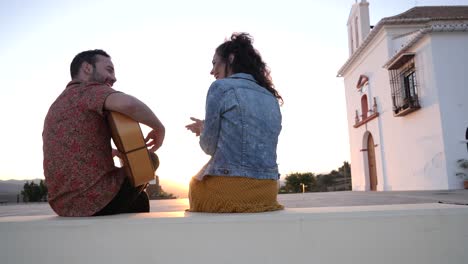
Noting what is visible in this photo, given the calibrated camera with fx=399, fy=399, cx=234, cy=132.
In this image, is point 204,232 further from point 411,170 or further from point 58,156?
point 411,170

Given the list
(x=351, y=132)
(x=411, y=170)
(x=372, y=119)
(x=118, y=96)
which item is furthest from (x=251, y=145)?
(x=351, y=132)

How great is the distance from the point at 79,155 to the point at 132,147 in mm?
221

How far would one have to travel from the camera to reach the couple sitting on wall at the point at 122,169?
5.54 ft

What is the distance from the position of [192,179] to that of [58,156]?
0.58 metres

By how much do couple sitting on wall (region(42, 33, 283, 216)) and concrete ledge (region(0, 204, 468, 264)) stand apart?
0.27 m

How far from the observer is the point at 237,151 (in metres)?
1.70

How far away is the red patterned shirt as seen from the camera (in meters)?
1.69

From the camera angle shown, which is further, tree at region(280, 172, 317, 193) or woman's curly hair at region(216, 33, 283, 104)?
tree at region(280, 172, 317, 193)

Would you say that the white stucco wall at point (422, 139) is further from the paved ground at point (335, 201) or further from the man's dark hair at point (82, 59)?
the man's dark hair at point (82, 59)

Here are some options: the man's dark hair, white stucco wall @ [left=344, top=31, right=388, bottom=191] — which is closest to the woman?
the man's dark hair

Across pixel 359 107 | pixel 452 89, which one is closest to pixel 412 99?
pixel 452 89

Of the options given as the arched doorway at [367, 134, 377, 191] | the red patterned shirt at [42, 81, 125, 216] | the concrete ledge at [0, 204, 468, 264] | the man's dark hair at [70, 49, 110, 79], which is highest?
the arched doorway at [367, 134, 377, 191]

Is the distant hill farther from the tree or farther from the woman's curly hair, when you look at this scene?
the woman's curly hair

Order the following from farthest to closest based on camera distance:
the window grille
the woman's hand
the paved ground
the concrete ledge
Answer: the window grille, the paved ground, the woman's hand, the concrete ledge
